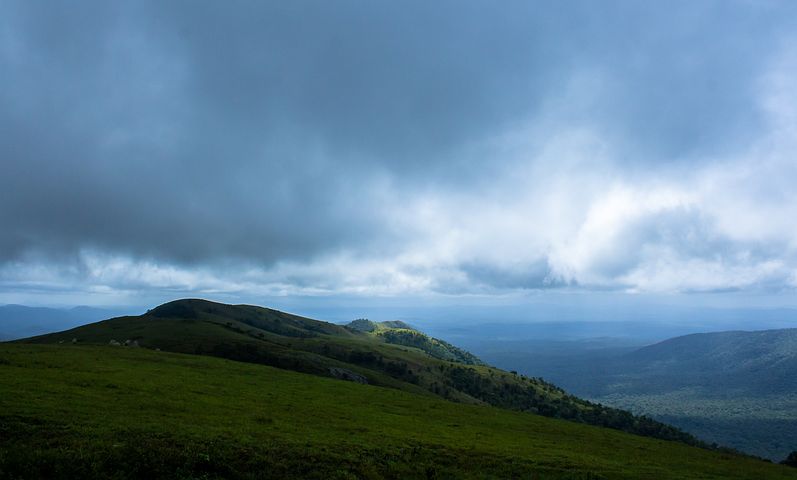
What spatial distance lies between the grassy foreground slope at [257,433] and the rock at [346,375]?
38416 millimetres

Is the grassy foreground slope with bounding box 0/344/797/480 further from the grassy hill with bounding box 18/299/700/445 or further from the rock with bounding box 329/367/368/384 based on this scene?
the grassy hill with bounding box 18/299/700/445

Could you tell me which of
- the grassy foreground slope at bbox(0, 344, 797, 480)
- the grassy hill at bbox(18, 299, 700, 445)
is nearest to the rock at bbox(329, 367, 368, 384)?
the grassy hill at bbox(18, 299, 700, 445)

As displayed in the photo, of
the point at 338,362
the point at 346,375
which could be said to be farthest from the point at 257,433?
the point at 338,362

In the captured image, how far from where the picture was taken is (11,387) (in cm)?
3538

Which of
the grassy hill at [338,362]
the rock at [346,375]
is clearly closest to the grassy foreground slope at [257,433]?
the rock at [346,375]

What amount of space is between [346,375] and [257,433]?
78.8 metres

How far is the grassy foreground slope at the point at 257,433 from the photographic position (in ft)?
77.0

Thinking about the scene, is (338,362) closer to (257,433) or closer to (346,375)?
(346,375)

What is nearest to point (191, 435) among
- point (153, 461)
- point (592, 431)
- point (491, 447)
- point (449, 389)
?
point (153, 461)

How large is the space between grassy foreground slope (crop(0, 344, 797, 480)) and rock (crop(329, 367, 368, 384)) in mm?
38416

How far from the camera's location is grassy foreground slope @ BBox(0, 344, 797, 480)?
2348cm

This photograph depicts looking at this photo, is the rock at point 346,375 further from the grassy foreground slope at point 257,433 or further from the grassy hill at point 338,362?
the grassy foreground slope at point 257,433

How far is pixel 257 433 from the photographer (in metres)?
31.7

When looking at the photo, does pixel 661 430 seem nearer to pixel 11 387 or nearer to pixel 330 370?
pixel 330 370
